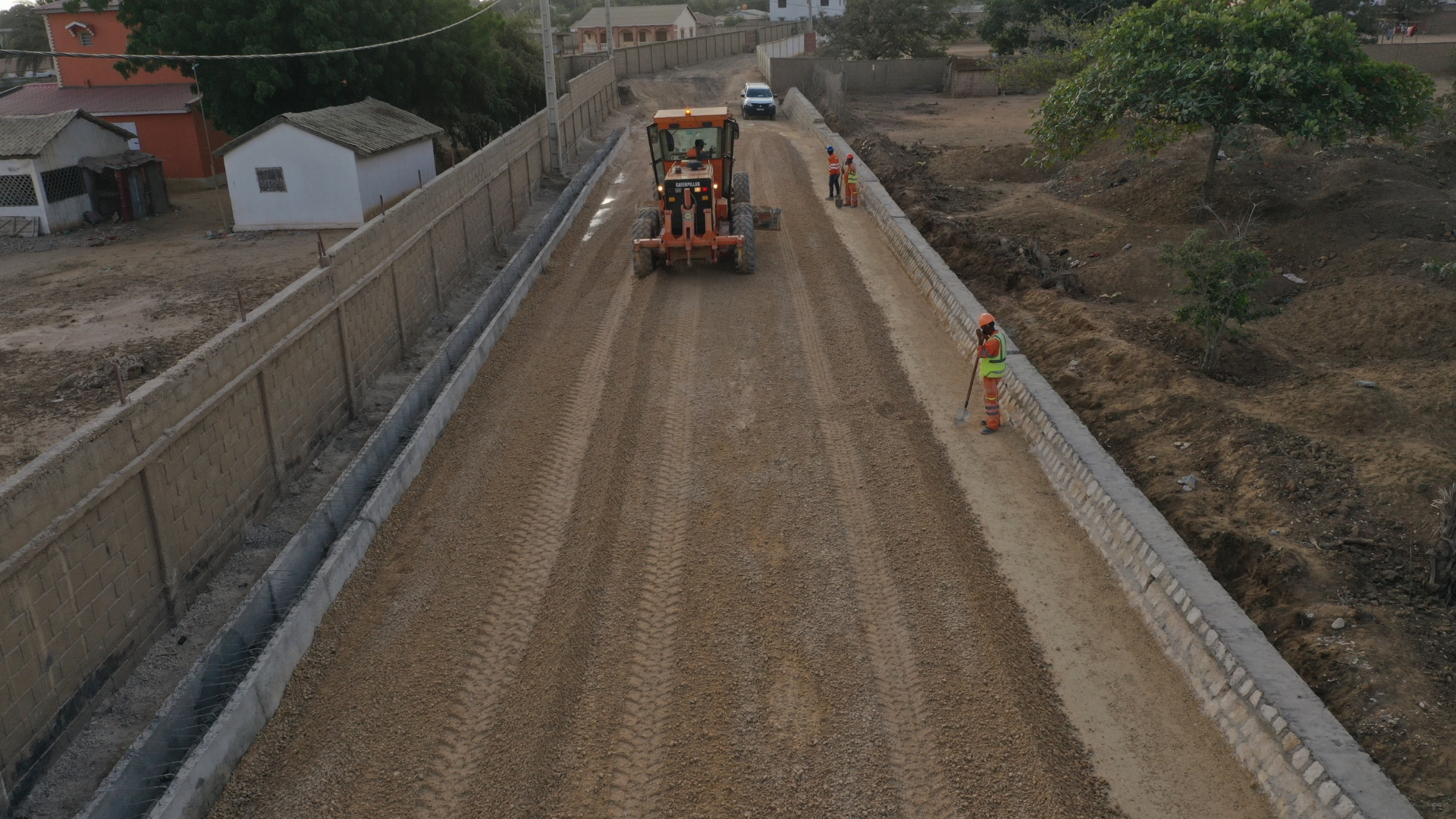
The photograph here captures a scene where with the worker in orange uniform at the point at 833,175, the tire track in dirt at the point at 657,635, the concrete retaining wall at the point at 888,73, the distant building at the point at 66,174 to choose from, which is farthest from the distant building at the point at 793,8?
the tire track in dirt at the point at 657,635

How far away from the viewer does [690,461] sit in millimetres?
10781

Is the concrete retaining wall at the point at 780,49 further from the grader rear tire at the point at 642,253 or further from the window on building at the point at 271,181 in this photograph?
the grader rear tire at the point at 642,253

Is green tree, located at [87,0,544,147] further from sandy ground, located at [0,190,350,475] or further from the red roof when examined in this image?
sandy ground, located at [0,190,350,475]

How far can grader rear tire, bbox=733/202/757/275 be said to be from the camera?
17297mm

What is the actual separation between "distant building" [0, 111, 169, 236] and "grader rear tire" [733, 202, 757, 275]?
1879 cm

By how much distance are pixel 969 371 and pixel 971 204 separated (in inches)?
441

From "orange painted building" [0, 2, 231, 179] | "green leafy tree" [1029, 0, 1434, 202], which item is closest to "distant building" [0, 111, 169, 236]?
"orange painted building" [0, 2, 231, 179]

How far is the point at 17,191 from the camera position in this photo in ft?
82.1

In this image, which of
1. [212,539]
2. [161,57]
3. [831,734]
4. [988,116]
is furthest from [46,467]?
[988,116]

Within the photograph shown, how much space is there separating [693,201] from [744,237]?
113cm

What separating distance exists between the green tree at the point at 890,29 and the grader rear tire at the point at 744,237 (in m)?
38.1

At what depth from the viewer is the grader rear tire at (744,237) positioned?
1730 cm

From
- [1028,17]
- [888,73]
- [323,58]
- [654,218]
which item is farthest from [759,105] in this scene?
[654,218]

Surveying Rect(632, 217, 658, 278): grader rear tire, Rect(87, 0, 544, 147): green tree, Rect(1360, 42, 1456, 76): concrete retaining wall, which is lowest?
Rect(632, 217, 658, 278): grader rear tire
